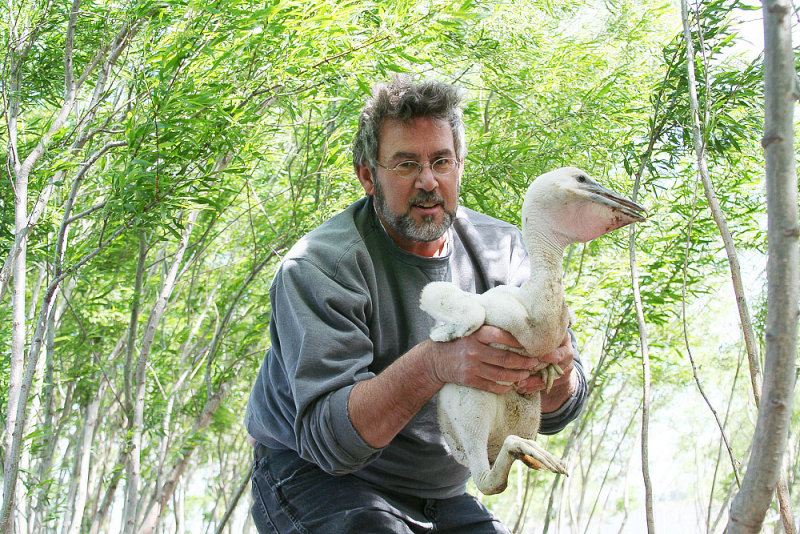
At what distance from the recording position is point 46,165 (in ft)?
12.1

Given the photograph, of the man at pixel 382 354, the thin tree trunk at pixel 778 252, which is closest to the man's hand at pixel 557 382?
the man at pixel 382 354

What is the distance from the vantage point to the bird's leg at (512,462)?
1730mm

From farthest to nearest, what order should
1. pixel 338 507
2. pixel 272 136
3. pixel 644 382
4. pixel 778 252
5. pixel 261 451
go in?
pixel 272 136 → pixel 644 382 → pixel 261 451 → pixel 338 507 → pixel 778 252

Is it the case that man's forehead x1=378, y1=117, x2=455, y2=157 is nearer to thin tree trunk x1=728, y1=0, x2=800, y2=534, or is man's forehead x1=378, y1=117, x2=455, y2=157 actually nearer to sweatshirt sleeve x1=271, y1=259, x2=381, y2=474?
sweatshirt sleeve x1=271, y1=259, x2=381, y2=474

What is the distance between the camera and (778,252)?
990 millimetres

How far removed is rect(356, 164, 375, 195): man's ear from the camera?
2.50 m

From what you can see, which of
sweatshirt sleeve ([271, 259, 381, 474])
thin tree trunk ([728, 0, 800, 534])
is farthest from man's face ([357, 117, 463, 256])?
thin tree trunk ([728, 0, 800, 534])

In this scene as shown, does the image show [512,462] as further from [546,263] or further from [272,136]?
[272,136]

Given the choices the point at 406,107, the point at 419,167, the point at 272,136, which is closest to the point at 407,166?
the point at 419,167

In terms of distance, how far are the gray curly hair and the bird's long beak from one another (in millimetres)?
725

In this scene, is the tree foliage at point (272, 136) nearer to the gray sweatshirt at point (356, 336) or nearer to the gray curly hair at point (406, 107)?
the gray curly hair at point (406, 107)

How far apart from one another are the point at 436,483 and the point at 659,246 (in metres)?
3.18

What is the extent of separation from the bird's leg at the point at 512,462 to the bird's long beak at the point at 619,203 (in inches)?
22.9

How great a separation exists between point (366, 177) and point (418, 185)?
31 cm
